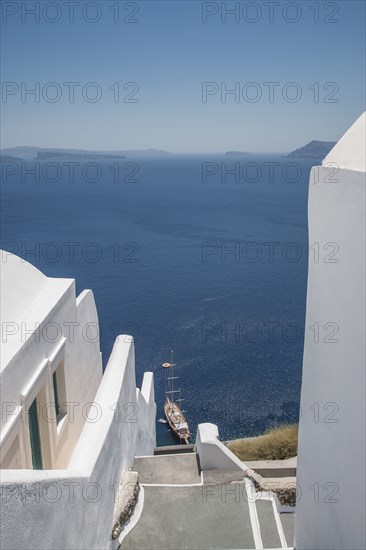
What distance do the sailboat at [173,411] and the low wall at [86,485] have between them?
67.0 feet

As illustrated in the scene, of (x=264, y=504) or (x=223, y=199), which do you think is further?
(x=223, y=199)

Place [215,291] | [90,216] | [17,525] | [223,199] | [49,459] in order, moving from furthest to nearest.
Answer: [223,199] → [90,216] → [215,291] → [49,459] → [17,525]

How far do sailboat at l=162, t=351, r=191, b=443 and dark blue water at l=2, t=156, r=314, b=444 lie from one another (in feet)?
1.93

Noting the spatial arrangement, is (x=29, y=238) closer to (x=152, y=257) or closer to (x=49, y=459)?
(x=152, y=257)

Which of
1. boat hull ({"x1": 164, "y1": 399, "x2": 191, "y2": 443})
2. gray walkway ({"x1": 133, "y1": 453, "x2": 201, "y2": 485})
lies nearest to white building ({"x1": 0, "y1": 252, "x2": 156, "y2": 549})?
gray walkway ({"x1": 133, "y1": 453, "x2": 201, "y2": 485})

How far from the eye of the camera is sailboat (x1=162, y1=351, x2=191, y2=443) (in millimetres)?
29250

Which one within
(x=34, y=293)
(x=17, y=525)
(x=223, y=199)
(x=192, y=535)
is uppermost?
(x=223, y=199)

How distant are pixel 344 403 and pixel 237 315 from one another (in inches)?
1607

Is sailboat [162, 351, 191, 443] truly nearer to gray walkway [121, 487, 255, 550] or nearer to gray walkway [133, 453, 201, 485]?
gray walkway [133, 453, 201, 485]

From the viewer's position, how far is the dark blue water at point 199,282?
34.5 m

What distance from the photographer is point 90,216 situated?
88062 millimetres

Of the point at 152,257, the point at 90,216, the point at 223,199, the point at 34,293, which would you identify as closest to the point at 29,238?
the point at 152,257

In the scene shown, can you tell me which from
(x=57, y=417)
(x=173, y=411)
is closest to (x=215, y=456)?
(x=57, y=417)

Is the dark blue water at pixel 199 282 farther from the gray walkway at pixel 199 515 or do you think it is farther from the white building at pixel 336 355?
the white building at pixel 336 355
